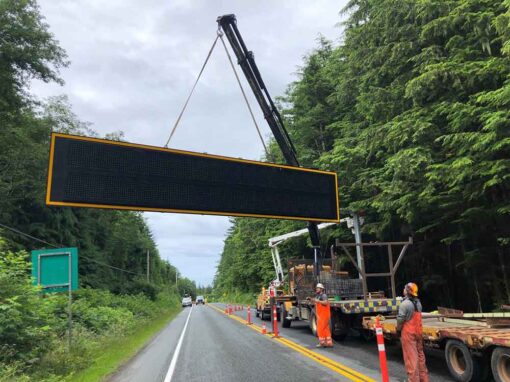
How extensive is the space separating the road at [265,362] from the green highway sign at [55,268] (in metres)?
2.80

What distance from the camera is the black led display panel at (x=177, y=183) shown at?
8.52 m

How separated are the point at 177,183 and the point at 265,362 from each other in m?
4.83

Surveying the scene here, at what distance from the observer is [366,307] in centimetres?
1359

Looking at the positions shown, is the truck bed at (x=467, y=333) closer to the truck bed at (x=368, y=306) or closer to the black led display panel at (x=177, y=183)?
the truck bed at (x=368, y=306)

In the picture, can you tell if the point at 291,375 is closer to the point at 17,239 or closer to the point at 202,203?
the point at 202,203

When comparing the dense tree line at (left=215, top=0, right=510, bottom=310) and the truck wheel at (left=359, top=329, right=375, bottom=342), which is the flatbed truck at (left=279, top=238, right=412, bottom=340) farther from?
the dense tree line at (left=215, top=0, right=510, bottom=310)

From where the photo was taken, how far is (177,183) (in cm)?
976

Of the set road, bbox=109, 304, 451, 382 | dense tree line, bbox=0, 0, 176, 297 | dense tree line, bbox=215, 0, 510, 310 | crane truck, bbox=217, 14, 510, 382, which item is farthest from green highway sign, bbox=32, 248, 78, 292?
dense tree line, bbox=0, 0, 176, 297

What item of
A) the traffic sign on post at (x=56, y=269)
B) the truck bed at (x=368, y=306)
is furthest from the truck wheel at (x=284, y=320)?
the traffic sign on post at (x=56, y=269)

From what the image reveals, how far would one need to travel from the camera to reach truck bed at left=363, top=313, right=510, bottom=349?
23.2 ft

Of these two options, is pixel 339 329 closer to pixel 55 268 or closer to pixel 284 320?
pixel 284 320

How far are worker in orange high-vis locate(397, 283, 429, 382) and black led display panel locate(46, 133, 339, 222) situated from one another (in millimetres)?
4159

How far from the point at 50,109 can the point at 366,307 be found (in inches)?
1203

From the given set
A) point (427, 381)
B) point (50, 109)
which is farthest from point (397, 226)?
point (50, 109)
